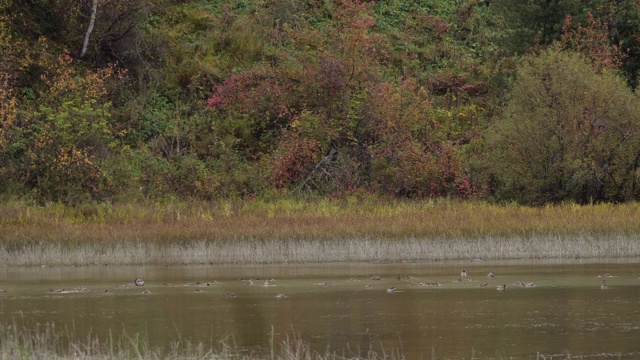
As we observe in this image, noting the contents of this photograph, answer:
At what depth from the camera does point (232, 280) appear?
922 inches

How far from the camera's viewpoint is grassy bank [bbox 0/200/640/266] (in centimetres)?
2733

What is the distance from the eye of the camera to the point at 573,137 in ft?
116

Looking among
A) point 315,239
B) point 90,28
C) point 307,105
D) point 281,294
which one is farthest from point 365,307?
point 90,28

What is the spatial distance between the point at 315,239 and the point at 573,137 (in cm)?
1169

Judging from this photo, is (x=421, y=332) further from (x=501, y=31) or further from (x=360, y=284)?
(x=501, y=31)

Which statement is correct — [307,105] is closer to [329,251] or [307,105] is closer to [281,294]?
[329,251]

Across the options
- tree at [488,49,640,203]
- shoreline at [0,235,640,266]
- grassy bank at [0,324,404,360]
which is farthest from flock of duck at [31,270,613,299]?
tree at [488,49,640,203]

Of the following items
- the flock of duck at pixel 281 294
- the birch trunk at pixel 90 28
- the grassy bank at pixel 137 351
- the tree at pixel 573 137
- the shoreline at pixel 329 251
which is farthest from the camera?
the birch trunk at pixel 90 28

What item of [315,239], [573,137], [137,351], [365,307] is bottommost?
[365,307]

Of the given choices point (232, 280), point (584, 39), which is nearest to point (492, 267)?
point (232, 280)

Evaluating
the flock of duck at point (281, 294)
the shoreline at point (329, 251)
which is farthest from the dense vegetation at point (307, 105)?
the flock of duck at point (281, 294)

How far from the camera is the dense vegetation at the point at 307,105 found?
116 feet

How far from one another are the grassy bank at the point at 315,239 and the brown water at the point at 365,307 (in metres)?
1.16

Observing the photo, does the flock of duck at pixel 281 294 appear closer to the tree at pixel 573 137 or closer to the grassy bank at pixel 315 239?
the grassy bank at pixel 315 239
